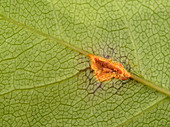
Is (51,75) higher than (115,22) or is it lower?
lower

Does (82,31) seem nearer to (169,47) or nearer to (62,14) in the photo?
(62,14)

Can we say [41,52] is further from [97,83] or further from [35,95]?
[97,83]

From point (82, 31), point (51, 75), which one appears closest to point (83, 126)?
point (51, 75)

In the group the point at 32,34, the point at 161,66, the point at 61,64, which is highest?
the point at 32,34

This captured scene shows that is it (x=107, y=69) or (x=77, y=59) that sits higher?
(x=77, y=59)
